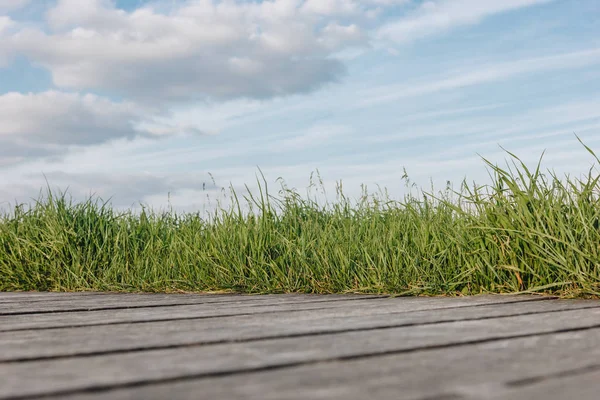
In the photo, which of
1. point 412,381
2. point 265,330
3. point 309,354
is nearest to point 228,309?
point 265,330

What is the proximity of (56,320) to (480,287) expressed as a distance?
207 cm

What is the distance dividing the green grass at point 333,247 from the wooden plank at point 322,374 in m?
1.63

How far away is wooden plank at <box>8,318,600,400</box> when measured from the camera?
45.4 inches

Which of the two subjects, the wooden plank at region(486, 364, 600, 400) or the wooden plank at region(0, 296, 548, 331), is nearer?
the wooden plank at region(486, 364, 600, 400)

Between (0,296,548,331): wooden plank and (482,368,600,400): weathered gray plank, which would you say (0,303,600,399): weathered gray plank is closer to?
(482,368,600,400): weathered gray plank

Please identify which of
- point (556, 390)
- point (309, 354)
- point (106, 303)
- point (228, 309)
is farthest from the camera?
point (106, 303)

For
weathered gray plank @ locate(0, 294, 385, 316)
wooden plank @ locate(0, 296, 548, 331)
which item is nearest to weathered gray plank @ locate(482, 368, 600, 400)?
wooden plank @ locate(0, 296, 548, 331)

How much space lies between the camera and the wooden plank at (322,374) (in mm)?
1153

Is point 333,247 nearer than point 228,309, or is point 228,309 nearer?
point 228,309

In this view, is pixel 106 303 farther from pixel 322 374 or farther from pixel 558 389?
pixel 558 389

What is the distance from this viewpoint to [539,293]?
314 cm

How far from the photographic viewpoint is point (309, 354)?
4.83 feet

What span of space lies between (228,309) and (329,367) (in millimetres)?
1346

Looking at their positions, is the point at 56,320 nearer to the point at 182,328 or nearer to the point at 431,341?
the point at 182,328
